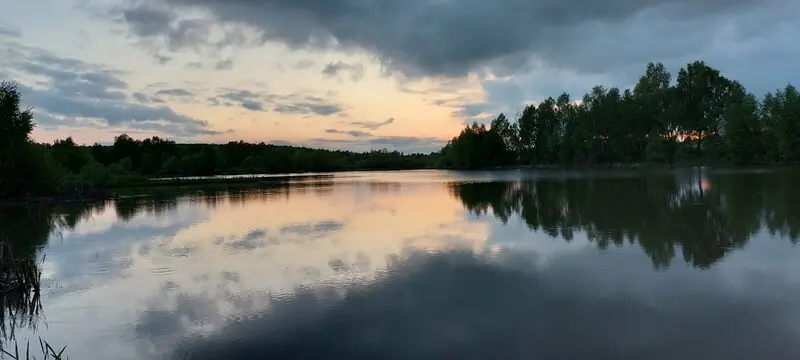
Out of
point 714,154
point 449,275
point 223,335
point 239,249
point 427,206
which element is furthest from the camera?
point 714,154

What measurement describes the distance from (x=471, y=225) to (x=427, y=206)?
7.84 meters

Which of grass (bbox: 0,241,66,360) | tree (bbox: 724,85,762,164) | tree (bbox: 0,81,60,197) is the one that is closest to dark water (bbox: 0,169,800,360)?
grass (bbox: 0,241,66,360)

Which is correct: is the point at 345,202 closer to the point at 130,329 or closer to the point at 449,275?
the point at 449,275

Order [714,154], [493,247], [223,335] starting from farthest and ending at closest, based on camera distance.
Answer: [714,154]
[493,247]
[223,335]

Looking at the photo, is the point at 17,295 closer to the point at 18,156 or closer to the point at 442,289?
the point at 442,289

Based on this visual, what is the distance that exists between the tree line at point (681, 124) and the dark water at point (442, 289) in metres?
52.1

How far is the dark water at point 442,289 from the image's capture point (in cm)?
641

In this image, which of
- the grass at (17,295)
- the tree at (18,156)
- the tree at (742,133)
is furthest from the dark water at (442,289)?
the tree at (742,133)

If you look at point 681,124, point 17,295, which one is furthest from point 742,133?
point 17,295

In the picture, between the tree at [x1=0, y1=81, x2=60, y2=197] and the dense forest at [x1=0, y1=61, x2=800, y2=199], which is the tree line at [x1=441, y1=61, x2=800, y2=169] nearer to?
the dense forest at [x1=0, y1=61, x2=800, y2=199]

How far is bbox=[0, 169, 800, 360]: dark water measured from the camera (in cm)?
641

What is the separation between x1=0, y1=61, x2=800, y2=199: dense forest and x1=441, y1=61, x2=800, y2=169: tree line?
13cm

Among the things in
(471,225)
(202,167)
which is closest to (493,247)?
(471,225)

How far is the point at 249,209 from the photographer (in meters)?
26.2
